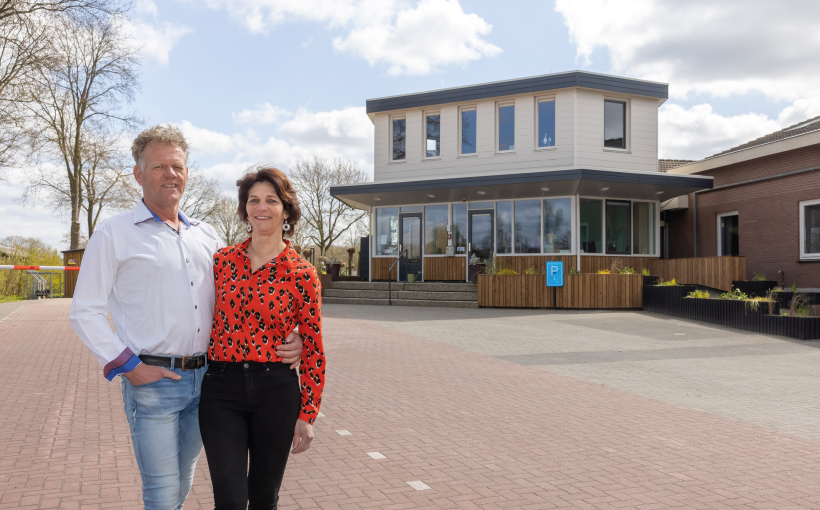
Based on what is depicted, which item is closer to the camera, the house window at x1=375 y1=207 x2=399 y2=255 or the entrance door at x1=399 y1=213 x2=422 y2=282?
the entrance door at x1=399 y1=213 x2=422 y2=282

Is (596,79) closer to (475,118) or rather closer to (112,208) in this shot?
(475,118)

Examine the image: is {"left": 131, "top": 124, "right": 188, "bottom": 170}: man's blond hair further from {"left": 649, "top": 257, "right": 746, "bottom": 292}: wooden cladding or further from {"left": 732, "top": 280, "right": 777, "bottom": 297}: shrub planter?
{"left": 649, "top": 257, "right": 746, "bottom": 292}: wooden cladding

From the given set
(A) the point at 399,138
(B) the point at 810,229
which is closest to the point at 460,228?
(A) the point at 399,138

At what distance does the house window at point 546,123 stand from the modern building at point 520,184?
1.5 inches

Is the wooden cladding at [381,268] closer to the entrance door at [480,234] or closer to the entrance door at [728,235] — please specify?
the entrance door at [480,234]

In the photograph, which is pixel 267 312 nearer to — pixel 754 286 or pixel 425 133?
pixel 754 286

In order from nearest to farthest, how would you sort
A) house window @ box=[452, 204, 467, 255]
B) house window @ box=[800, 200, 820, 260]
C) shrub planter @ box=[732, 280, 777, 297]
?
shrub planter @ box=[732, 280, 777, 297]
house window @ box=[800, 200, 820, 260]
house window @ box=[452, 204, 467, 255]

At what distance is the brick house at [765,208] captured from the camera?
17.8m

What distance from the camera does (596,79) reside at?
20750mm

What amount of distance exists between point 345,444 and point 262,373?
2.92 metres

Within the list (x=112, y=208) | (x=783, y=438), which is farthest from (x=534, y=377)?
(x=112, y=208)

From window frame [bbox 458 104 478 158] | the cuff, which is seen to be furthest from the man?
window frame [bbox 458 104 478 158]

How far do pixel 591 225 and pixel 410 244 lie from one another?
5.99 m

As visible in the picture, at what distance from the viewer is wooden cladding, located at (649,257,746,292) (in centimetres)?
1775
